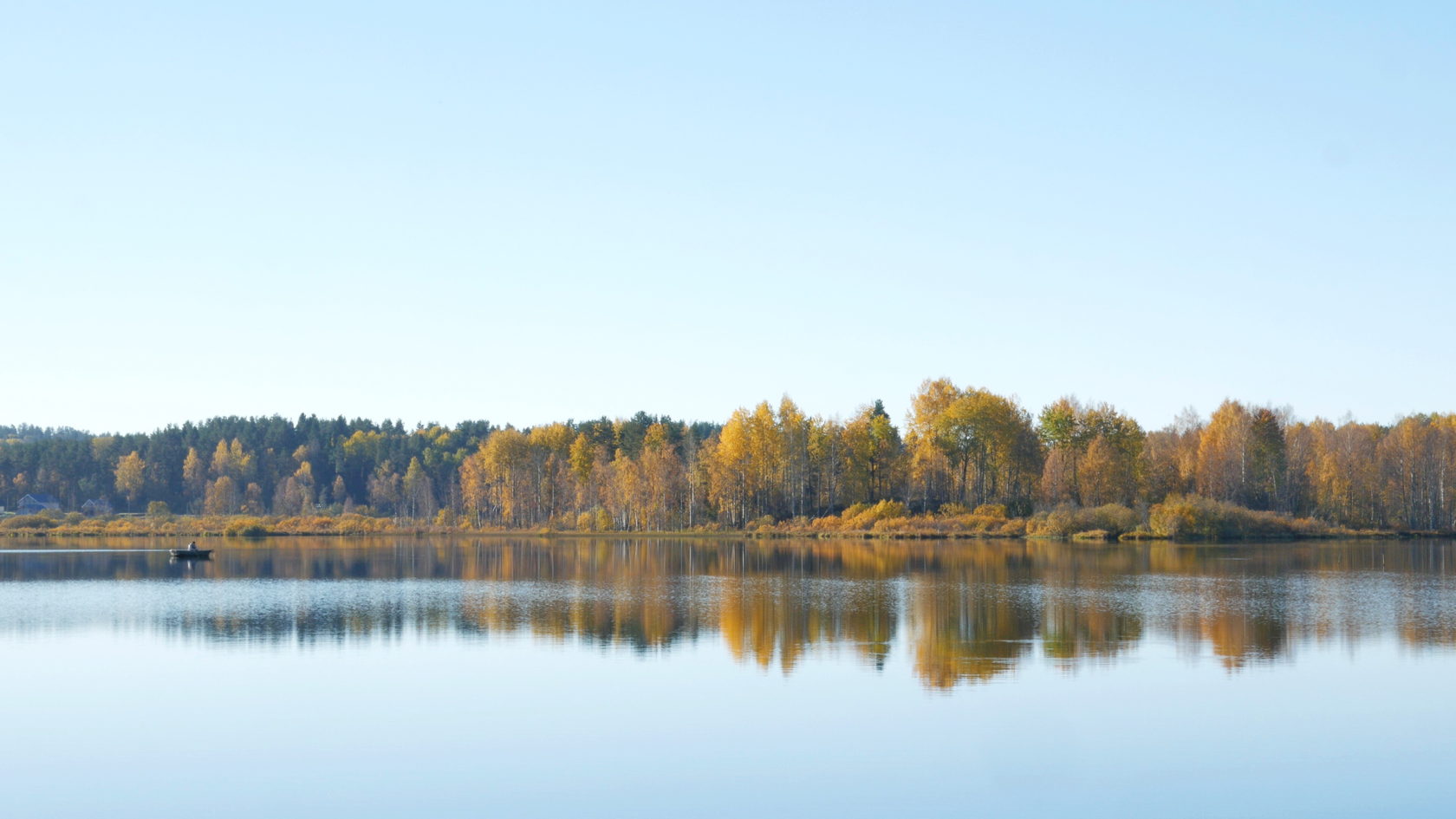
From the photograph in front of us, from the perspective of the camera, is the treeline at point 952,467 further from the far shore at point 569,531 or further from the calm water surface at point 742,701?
the calm water surface at point 742,701

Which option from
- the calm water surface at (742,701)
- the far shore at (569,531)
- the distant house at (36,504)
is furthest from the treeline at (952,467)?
the calm water surface at (742,701)

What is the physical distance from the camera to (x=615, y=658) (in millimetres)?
24344

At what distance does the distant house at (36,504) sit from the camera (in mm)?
135250

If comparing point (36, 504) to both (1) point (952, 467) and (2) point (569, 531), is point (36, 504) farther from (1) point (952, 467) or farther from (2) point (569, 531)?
(1) point (952, 467)

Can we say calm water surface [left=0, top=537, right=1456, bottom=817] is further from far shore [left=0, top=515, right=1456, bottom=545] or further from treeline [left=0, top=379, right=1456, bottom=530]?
treeline [left=0, top=379, right=1456, bottom=530]

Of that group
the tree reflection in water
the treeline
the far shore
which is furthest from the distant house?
Answer: the tree reflection in water

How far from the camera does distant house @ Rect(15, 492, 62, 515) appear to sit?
135 m

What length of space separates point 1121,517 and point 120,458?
114 meters

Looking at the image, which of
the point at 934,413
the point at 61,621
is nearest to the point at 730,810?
the point at 61,621

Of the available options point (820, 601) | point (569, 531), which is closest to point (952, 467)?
point (569, 531)

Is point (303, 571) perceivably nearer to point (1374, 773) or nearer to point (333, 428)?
point (1374, 773)

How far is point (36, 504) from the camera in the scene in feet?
453

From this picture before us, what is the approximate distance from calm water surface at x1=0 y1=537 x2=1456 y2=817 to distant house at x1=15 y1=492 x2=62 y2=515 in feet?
360

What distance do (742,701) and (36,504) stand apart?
14277 centimetres
